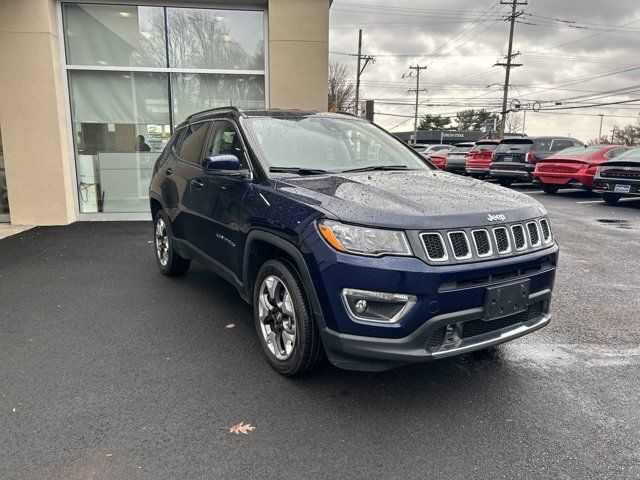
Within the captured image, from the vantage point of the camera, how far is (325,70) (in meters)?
9.05

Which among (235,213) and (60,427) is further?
(235,213)

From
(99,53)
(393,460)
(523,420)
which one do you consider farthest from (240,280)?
(99,53)

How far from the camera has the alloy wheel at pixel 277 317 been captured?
10.4 feet

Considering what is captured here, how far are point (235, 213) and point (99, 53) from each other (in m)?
7.45

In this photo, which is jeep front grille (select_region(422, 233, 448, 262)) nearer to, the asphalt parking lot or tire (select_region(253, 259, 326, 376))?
tire (select_region(253, 259, 326, 376))

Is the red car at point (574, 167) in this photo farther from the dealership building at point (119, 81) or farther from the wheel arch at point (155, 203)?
the wheel arch at point (155, 203)

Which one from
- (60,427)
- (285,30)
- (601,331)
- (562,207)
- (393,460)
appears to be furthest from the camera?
(562,207)

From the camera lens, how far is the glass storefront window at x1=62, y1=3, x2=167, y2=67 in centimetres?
910

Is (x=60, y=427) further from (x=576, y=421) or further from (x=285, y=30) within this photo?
(x=285, y=30)

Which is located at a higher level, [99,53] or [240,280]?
[99,53]

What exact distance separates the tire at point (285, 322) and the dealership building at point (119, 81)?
652 centimetres

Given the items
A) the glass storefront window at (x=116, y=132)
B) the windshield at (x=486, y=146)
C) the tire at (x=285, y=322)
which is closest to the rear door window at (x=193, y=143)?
the tire at (x=285, y=322)

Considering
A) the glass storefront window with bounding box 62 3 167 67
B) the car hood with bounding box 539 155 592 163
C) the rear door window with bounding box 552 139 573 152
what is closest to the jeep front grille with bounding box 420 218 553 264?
the glass storefront window with bounding box 62 3 167 67

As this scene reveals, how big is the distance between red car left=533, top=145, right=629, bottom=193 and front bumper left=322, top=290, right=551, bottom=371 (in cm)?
1234
